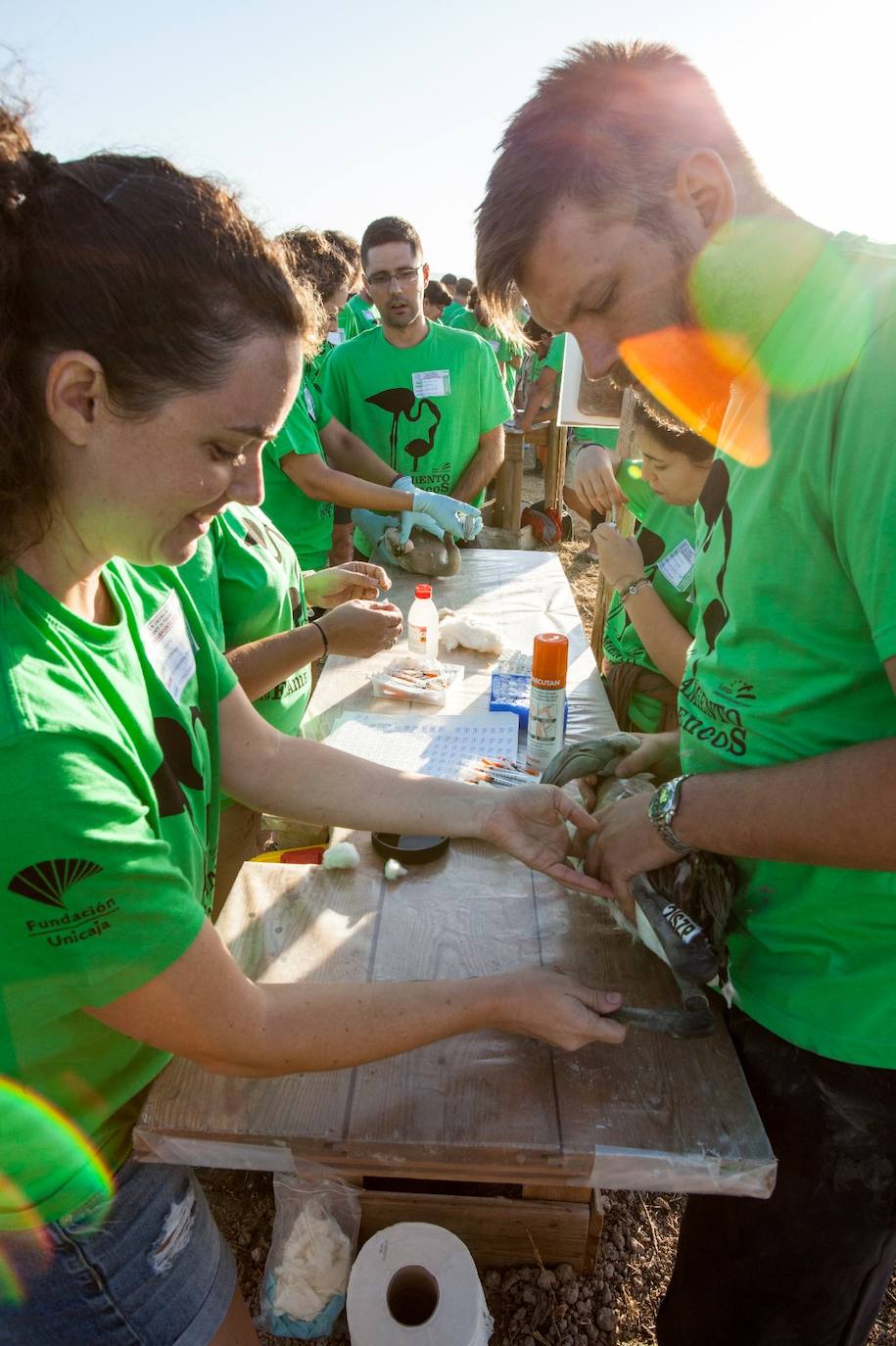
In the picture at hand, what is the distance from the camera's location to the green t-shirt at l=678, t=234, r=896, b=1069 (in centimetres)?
94

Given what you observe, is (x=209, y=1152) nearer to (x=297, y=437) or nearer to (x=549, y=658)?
(x=549, y=658)

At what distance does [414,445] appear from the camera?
14.6 feet

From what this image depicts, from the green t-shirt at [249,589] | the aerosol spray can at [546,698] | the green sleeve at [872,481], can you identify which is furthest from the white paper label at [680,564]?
the green sleeve at [872,481]

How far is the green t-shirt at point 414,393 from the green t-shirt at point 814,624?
333cm

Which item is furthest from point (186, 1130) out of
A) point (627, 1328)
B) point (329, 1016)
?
point (627, 1328)

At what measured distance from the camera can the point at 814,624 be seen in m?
1.07

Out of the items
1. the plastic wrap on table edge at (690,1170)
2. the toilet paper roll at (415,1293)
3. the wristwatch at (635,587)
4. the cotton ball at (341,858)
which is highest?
the wristwatch at (635,587)

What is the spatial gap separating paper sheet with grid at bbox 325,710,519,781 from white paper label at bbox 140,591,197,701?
2.52 feet

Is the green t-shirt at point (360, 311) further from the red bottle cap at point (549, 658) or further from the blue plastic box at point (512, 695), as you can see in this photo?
the red bottle cap at point (549, 658)

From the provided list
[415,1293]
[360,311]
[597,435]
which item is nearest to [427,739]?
[415,1293]

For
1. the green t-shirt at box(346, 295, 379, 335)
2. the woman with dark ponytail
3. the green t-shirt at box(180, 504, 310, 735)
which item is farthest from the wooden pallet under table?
the green t-shirt at box(346, 295, 379, 335)

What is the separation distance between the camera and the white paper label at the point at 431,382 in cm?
436

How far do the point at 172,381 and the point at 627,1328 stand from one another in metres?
2.40

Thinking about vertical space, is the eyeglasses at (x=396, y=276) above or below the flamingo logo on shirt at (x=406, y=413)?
above
